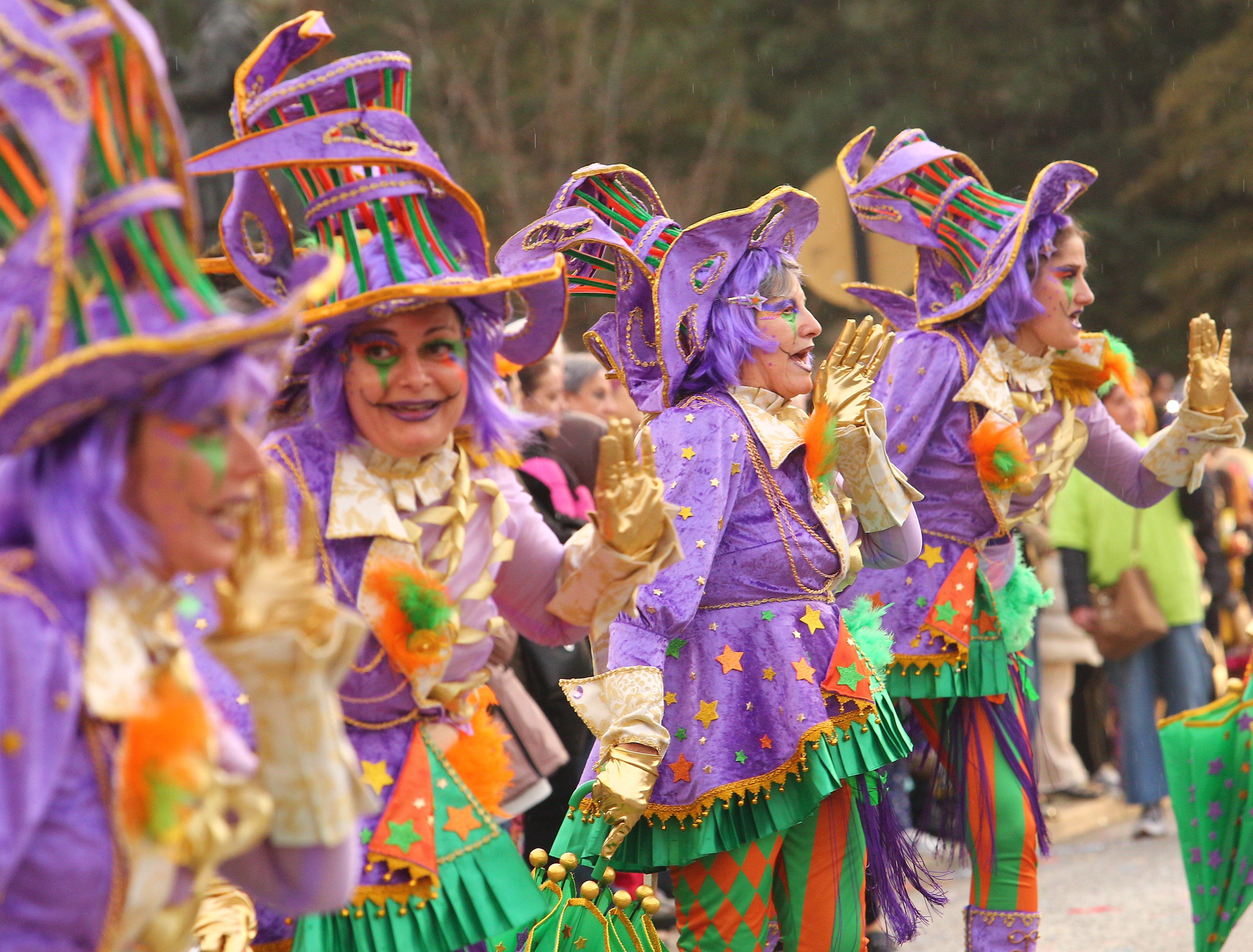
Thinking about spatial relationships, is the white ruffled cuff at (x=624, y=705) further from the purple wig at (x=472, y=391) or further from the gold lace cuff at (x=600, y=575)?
the purple wig at (x=472, y=391)

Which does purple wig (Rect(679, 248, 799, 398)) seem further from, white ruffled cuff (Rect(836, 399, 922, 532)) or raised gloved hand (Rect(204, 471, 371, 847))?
raised gloved hand (Rect(204, 471, 371, 847))

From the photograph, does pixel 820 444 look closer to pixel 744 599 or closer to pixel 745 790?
pixel 744 599

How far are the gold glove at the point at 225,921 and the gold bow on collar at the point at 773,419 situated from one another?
1634 mm

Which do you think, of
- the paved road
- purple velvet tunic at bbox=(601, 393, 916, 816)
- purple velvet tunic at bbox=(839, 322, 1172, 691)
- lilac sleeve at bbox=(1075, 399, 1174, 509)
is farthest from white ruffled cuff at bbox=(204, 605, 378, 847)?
the paved road

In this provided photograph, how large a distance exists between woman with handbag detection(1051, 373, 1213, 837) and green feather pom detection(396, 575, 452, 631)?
5.31m

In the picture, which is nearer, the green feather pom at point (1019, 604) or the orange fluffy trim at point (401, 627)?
the orange fluffy trim at point (401, 627)

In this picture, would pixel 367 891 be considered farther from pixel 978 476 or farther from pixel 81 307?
pixel 978 476

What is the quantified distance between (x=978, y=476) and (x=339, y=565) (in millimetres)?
2318

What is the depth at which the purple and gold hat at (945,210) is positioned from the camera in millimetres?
4812

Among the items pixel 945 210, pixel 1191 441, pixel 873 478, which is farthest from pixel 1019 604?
pixel 945 210

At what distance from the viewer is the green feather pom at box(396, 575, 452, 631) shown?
2.94 metres

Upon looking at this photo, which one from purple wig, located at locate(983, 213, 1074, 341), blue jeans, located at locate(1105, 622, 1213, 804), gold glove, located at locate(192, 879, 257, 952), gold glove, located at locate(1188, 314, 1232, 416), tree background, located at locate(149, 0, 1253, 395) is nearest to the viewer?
gold glove, located at locate(192, 879, 257, 952)

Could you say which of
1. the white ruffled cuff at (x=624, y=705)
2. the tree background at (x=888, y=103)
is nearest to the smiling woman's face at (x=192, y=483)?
the white ruffled cuff at (x=624, y=705)

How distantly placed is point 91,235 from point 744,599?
2157 millimetres
